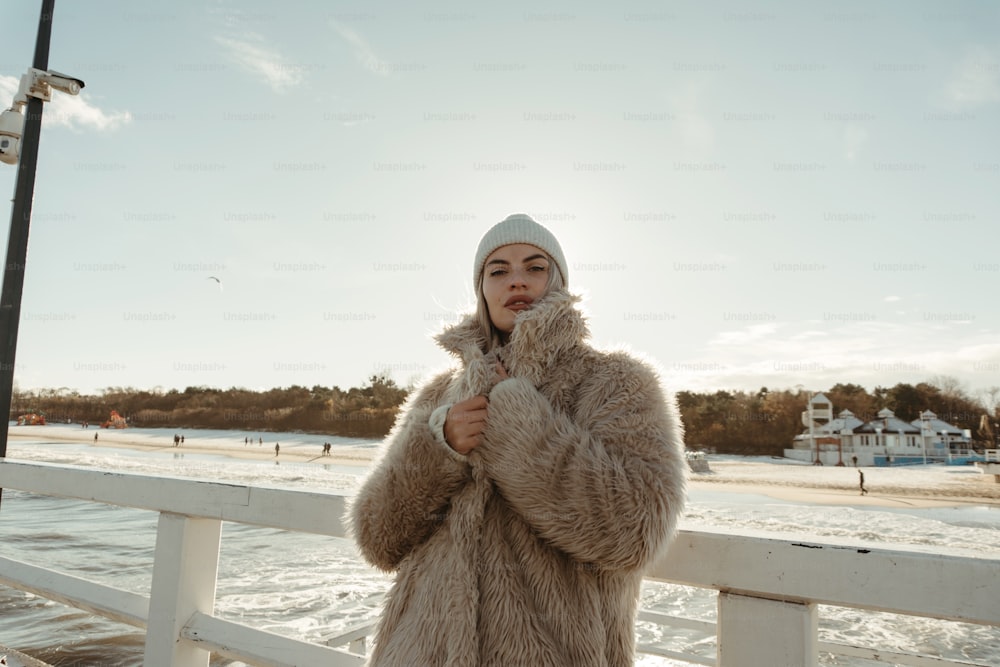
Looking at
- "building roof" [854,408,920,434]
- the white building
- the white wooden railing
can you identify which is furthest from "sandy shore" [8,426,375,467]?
"building roof" [854,408,920,434]

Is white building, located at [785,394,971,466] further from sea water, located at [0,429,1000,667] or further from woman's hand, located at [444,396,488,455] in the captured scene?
woman's hand, located at [444,396,488,455]

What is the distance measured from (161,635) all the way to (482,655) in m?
1.24

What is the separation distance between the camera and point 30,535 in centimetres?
994

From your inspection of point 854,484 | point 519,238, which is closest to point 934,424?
point 854,484

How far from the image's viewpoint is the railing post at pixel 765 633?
1021 mm

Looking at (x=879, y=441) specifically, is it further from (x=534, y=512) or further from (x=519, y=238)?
(x=534, y=512)

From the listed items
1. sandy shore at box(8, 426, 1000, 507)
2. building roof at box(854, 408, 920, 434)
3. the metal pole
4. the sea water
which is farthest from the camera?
building roof at box(854, 408, 920, 434)

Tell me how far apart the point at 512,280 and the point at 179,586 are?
1.40 meters

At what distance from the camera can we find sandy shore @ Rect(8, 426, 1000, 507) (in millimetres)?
29672

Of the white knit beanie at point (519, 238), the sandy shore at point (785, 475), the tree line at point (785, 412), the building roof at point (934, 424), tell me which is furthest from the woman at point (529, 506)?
the building roof at point (934, 424)

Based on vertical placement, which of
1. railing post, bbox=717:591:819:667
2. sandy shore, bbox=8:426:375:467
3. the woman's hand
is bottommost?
sandy shore, bbox=8:426:375:467

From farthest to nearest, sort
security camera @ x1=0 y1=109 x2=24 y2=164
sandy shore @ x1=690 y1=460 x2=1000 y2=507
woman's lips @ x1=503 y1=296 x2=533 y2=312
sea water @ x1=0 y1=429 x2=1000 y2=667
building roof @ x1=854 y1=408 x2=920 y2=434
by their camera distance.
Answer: building roof @ x1=854 y1=408 x2=920 y2=434 → sandy shore @ x1=690 y1=460 x2=1000 y2=507 → sea water @ x1=0 y1=429 x2=1000 y2=667 → security camera @ x1=0 y1=109 x2=24 y2=164 → woman's lips @ x1=503 y1=296 x2=533 y2=312

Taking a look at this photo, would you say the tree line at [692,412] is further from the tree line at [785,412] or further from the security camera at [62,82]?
the security camera at [62,82]

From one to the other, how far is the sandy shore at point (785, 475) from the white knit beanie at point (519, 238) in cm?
2869
